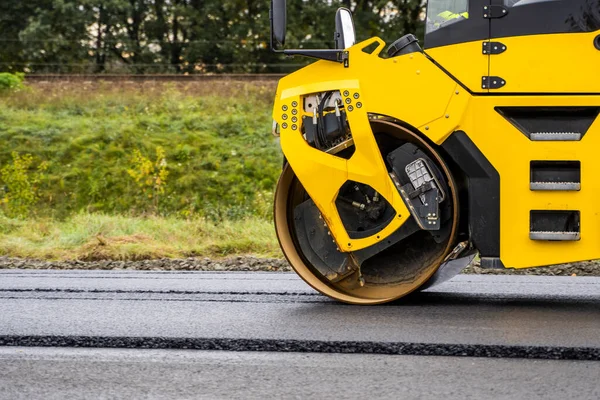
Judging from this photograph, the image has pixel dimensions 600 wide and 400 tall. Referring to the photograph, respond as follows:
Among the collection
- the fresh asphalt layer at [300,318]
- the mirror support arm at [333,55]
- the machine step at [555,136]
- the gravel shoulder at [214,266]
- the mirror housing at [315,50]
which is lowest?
the gravel shoulder at [214,266]

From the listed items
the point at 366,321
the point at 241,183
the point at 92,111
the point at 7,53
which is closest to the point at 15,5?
the point at 7,53

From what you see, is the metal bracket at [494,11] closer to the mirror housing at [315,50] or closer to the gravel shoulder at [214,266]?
the mirror housing at [315,50]

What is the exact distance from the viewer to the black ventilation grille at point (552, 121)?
4.40 meters

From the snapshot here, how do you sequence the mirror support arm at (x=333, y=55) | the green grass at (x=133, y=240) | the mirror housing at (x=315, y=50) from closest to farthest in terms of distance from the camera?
1. the mirror housing at (x=315, y=50)
2. the mirror support arm at (x=333, y=55)
3. the green grass at (x=133, y=240)

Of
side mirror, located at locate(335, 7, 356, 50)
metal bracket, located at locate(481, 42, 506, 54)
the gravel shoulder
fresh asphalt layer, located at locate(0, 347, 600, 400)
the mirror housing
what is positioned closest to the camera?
fresh asphalt layer, located at locate(0, 347, 600, 400)

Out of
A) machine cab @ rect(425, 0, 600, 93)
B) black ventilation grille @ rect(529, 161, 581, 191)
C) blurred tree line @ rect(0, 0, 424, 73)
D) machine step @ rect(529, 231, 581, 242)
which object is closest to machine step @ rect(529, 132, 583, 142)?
black ventilation grille @ rect(529, 161, 581, 191)

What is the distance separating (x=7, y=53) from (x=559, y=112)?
89.3 feet

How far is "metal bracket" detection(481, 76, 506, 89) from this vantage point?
4471 mm

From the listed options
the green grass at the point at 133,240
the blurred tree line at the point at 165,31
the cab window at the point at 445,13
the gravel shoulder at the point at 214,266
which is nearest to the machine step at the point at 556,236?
the cab window at the point at 445,13

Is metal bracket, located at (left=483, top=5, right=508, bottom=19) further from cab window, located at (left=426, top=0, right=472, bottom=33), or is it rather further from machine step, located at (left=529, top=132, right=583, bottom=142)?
machine step, located at (left=529, top=132, right=583, bottom=142)

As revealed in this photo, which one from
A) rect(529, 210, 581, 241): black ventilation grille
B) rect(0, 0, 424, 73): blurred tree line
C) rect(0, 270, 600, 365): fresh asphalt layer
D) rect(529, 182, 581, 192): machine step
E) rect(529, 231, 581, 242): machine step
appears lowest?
rect(0, 270, 600, 365): fresh asphalt layer

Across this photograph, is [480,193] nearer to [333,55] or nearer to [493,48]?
[493,48]

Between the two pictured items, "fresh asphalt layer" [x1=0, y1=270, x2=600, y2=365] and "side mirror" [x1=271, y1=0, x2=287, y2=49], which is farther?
"side mirror" [x1=271, y1=0, x2=287, y2=49]

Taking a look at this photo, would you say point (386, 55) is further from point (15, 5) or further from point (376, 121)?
point (15, 5)
